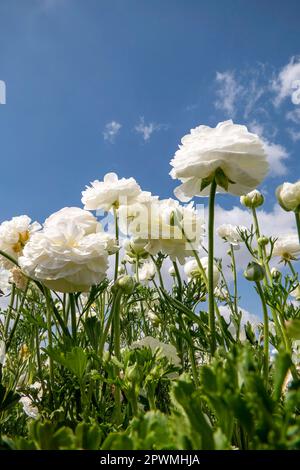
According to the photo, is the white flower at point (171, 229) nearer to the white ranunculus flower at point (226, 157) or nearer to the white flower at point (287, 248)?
the white ranunculus flower at point (226, 157)

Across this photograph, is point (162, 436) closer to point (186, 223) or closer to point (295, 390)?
point (295, 390)

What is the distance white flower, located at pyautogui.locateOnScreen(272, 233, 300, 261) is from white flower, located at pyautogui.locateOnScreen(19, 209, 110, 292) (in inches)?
38.0

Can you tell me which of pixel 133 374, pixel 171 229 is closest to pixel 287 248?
pixel 171 229

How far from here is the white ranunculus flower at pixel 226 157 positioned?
0.86 metres

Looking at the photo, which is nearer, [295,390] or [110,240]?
[295,390]

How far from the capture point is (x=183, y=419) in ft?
0.97

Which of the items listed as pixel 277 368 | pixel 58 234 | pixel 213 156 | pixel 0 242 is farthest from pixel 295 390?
pixel 0 242

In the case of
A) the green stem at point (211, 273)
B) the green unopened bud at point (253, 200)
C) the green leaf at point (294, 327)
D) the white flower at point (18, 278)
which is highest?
the green unopened bud at point (253, 200)

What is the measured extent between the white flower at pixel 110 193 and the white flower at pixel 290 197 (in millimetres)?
414

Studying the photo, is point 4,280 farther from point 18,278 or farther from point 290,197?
point 290,197

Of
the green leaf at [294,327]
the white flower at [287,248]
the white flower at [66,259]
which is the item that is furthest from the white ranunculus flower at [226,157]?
the white flower at [287,248]

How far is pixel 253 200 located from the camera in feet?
4.91

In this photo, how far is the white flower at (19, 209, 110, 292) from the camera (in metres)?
0.93
